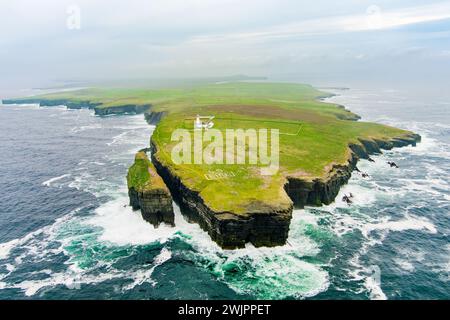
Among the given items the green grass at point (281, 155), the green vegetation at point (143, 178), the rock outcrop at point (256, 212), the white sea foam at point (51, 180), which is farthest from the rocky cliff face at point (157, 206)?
the white sea foam at point (51, 180)

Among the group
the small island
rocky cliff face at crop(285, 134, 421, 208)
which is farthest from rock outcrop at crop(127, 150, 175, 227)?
rocky cliff face at crop(285, 134, 421, 208)

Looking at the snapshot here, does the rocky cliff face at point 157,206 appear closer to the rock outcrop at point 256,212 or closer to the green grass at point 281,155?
the green grass at point 281,155

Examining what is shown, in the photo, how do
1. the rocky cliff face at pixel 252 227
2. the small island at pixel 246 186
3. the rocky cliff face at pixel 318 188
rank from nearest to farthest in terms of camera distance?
1. the rocky cliff face at pixel 252 227
2. the small island at pixel 246 186
3. the rocky cliff face at pixel 318 188

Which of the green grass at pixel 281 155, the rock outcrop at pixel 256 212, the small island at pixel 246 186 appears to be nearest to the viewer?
the rock outcrop at pixel 256 212

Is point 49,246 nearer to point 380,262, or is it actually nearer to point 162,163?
point 162,163

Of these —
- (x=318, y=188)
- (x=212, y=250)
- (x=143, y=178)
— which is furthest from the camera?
(x=318, y=188)

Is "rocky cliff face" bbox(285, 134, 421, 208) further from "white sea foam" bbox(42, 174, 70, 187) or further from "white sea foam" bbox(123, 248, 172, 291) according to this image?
"white sea foam" bbox(42, 174, 70, 187)

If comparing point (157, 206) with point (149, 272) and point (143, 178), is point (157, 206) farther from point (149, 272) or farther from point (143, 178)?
point (149, 272)

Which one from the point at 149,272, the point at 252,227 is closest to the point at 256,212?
the point at 252,227

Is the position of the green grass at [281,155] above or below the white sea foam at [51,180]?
above
